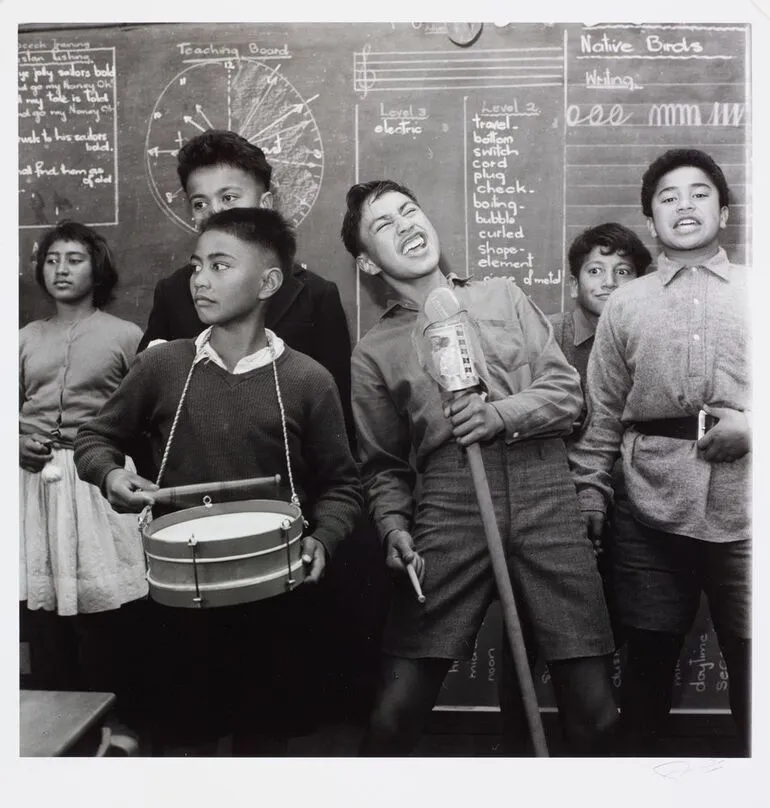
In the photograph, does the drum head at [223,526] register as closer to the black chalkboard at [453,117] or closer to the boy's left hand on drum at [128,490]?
the boy's left hand on drum at [128,490]

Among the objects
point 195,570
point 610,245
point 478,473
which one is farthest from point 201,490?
point 610,245

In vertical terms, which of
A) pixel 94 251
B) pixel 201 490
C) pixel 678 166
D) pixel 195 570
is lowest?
pixel 195 570

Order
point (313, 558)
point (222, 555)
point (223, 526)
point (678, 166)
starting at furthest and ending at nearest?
point (678, 166) < point (313, 558) < point (223, 526) < point (222, 555)

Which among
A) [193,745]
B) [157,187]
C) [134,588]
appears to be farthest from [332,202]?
[193,745]

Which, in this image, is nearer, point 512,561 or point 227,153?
point 512,561

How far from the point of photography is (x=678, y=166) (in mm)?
2637

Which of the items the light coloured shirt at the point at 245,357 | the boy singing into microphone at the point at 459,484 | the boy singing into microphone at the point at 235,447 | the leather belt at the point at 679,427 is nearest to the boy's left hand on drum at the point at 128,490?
the boy singing into microphone at the point at 235,447

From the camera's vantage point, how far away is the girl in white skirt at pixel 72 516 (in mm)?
2678

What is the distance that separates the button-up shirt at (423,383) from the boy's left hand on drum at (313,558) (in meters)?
0.22

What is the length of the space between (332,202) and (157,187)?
23.8 inches

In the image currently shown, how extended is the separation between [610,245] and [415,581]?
128 centimetres
